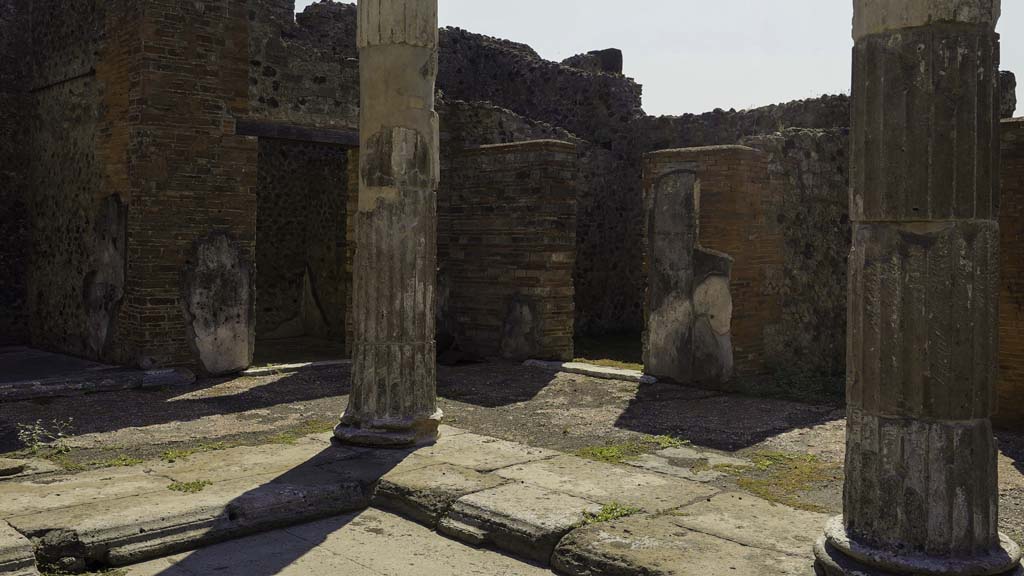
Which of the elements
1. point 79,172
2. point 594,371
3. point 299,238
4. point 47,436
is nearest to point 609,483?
point 47,436

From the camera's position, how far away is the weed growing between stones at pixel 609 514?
14.0 feet

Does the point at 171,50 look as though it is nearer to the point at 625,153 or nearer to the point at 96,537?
the point at 96,537

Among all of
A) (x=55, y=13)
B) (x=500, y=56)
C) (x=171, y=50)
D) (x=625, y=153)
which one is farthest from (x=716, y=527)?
(x=500, y=56)

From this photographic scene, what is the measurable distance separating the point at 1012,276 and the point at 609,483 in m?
3.50

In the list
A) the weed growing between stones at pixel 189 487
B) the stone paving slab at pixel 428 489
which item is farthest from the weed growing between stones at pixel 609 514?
the weed growing between stones at pixel 189 487

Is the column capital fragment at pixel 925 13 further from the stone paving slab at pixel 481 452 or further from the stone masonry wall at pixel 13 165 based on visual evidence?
the stone masonry wall at pixel 13 165

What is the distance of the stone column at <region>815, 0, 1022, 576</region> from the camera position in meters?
3.15

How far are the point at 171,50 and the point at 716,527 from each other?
21.9 feet

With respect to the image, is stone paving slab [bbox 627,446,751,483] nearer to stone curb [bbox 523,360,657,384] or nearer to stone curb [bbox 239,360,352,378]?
stone curb [bbox 523,360,657,384]

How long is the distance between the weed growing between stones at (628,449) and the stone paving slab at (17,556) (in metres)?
3.00

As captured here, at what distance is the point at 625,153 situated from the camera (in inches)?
564

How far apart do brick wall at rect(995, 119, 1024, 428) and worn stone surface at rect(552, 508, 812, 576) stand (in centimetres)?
356

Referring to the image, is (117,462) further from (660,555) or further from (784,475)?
(784,475)

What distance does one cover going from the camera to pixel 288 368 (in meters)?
8.99
